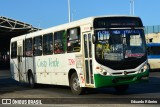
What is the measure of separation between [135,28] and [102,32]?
1383 millimetres

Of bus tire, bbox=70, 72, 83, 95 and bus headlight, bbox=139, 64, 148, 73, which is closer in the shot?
bus headlight, bbox=139, 64, 148, 73

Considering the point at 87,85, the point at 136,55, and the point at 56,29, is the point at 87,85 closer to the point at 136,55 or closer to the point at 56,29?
the point at 136,55

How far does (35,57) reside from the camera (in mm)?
24016

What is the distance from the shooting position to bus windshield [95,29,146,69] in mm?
17219

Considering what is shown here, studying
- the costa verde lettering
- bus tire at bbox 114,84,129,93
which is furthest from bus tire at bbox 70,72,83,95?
the costa verde lettering

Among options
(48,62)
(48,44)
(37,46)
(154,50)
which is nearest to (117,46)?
(48,44)

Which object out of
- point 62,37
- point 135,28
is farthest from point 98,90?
point 135,28

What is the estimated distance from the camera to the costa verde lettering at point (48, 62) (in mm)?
21172

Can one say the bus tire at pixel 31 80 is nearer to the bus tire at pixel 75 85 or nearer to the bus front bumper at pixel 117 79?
the bus tire at pixel 75 85

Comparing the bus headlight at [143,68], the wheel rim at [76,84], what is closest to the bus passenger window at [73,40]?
the wheel rim at [76,84]

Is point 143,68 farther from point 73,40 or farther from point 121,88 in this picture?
point 73,40

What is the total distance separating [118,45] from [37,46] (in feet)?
23.4

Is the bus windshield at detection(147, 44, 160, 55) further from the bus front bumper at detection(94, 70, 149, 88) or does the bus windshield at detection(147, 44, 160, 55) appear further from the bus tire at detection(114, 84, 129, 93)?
the bus front bumper at detection(94, 70, 149, 88)

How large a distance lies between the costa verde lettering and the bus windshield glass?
412 cm
